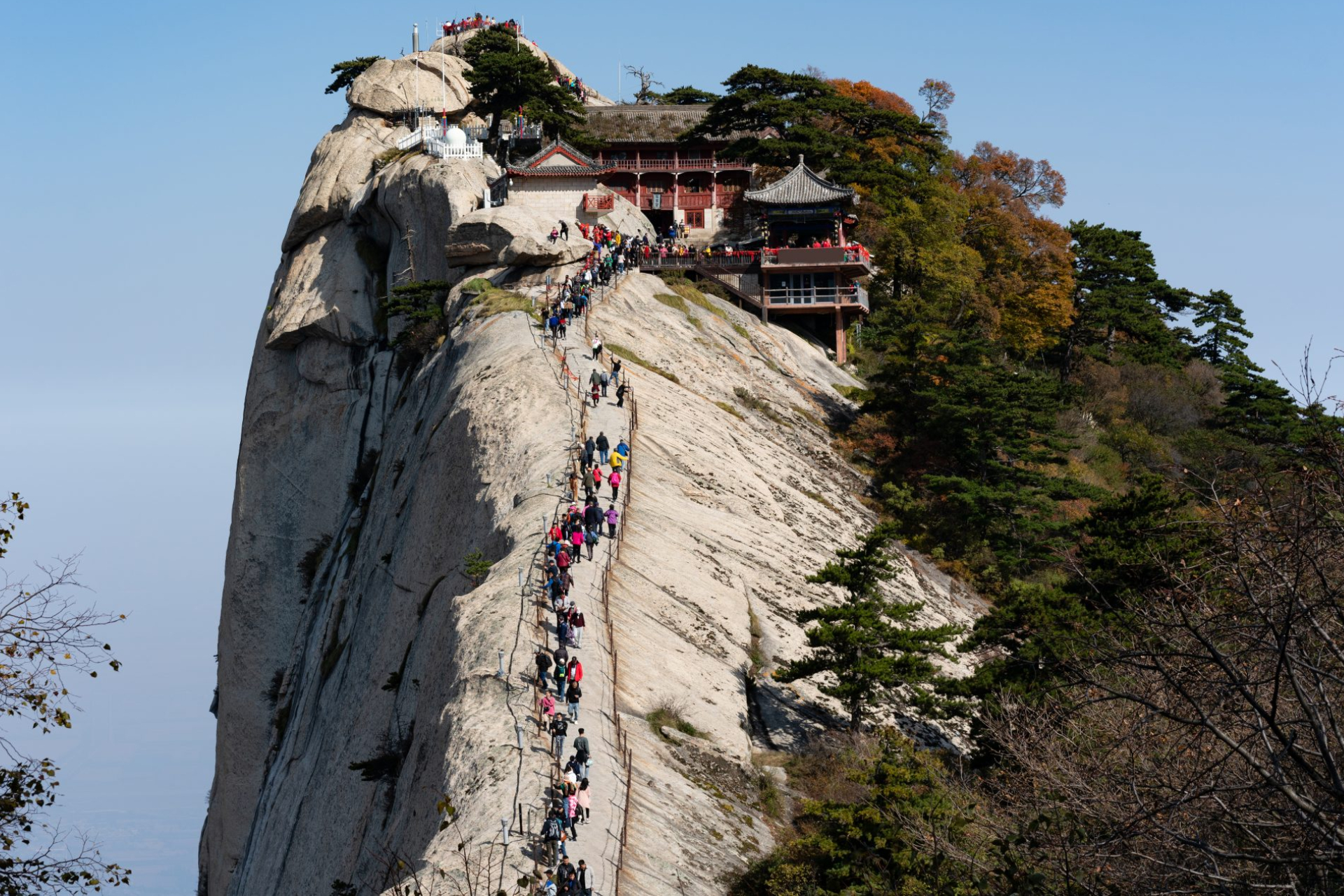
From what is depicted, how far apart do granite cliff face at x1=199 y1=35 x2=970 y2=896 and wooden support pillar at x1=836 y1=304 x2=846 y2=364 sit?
5.34 feet

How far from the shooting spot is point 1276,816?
16.4m

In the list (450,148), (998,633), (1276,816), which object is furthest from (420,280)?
(1276,816)

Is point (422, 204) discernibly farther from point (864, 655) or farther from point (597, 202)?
point (864, 655)

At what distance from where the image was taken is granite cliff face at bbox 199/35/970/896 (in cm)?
2678

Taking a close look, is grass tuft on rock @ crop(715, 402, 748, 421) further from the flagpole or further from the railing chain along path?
the flagpole

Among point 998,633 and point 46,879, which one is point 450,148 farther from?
point 46,879

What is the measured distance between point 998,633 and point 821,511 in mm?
13058

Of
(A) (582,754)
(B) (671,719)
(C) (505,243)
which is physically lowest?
(B) (671,719)

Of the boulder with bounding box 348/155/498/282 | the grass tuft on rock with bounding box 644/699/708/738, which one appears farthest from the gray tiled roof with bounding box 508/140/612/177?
the grass tuft on rock with bounding box 644/699/708/738

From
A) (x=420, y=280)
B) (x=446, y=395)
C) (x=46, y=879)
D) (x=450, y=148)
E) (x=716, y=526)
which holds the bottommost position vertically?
(x=46, y=879)

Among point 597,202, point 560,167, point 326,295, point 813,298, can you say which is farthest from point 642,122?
point 326,295

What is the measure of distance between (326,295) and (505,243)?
49.5 ft

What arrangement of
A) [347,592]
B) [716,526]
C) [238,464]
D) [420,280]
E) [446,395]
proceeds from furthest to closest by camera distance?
[238,464] → [420,280] → [347,592] → [446,395] → [716,526]

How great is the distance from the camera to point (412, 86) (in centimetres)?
8312
